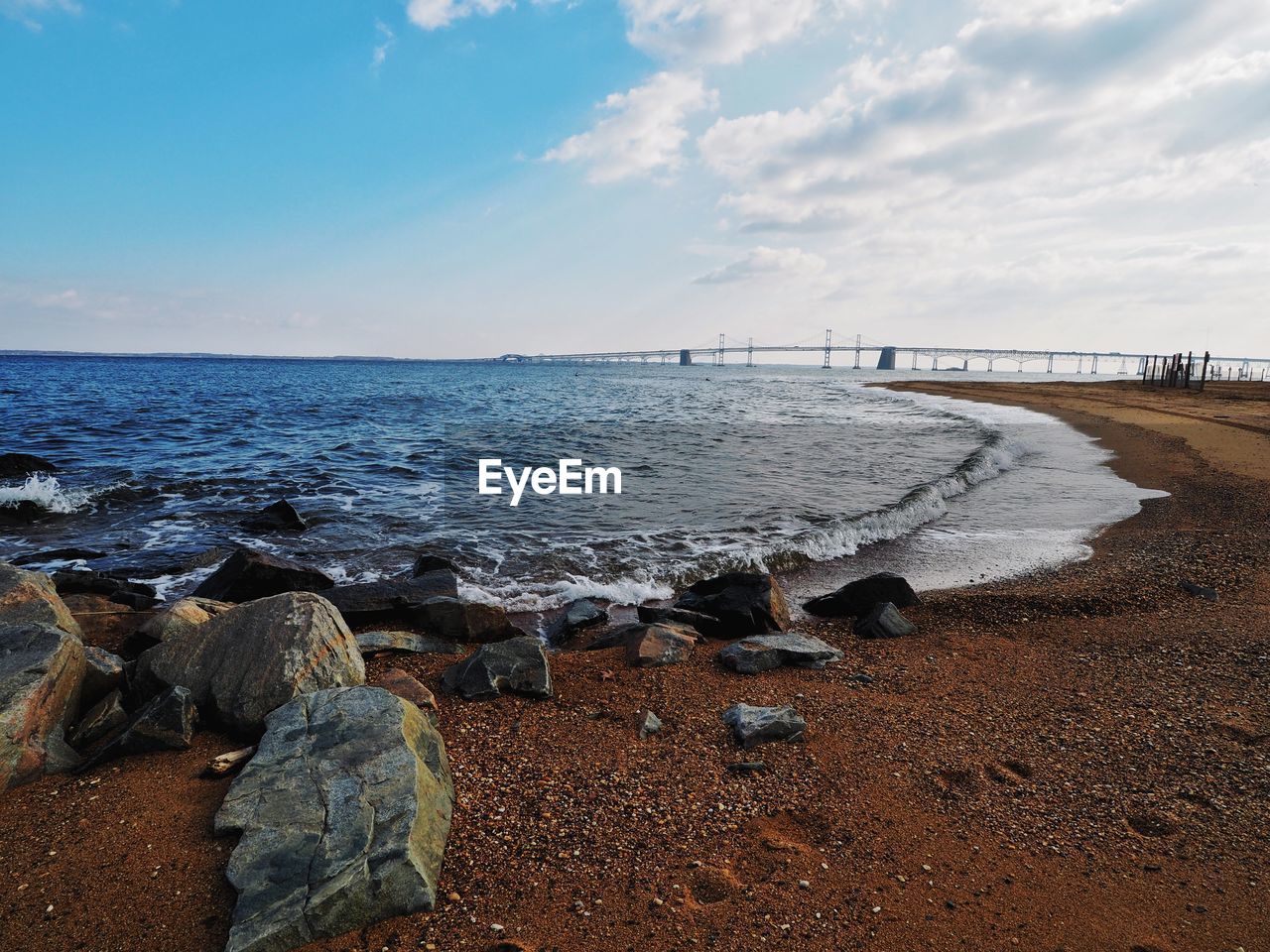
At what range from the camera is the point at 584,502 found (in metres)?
13.1

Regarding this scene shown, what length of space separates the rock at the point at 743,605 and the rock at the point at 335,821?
371 cm

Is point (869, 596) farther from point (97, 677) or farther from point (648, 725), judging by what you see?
point (97, 677)

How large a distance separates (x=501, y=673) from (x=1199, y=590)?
25.3ft

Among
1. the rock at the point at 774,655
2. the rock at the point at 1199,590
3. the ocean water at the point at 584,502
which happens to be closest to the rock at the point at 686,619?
the rock at the point at 774,655

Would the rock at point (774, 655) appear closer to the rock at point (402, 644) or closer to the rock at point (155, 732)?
the rock at point (402, 644)

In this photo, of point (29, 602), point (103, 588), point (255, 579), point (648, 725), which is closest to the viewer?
point (648, 725)

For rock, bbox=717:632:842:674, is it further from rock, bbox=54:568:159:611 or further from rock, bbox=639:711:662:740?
rock, bbox=54:568:159:611

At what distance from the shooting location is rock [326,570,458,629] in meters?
6.80

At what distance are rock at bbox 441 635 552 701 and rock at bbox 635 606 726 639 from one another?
1.88 meters

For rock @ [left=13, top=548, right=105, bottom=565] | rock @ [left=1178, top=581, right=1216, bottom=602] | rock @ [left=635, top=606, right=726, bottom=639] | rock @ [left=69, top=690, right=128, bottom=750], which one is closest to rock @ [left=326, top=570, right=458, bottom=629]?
rock @ [left=635, top=606, right=726, bottom=639]

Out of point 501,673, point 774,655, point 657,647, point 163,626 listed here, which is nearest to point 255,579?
point 163,626

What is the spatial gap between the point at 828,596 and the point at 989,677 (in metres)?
2.31

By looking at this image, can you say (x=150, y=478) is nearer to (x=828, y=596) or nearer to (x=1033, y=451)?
(x=828, y=596)

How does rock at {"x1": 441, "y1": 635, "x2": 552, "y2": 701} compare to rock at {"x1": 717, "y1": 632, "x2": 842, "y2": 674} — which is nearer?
rock at {"x1": 441, "y1": 635, "x2": 552, "y2": 701}
